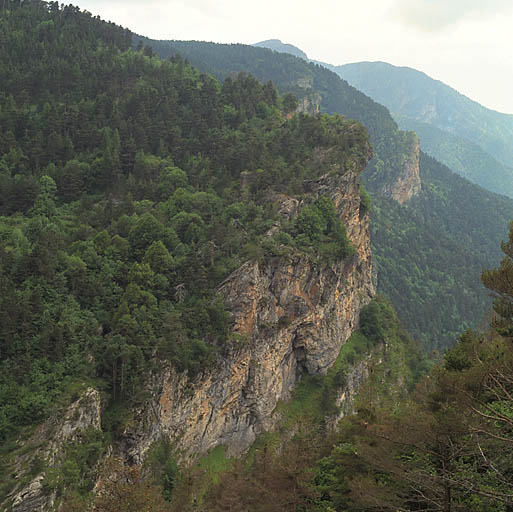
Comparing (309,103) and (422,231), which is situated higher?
(309,103)

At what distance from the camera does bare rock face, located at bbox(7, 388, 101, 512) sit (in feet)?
95.7

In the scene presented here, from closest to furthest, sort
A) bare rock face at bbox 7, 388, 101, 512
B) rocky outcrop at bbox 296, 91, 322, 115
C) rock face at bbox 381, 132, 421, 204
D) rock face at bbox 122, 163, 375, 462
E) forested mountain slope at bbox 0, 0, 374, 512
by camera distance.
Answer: bare rock face at bbox 7, 388, 101, 512 < forested mountain slope at bbox 0, 0, 374, 512 < rock face at bbox 122, 163, 375, 462 < rocky outcrop at bbox 296, 91, 322, 115 < rock face at bbox 381, 132, 421, 204

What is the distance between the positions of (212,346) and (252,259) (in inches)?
403

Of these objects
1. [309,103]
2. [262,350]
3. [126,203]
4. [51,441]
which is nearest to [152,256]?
[126,203]

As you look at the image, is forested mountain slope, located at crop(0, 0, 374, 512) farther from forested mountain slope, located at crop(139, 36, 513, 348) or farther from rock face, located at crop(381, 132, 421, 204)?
rock face, located at crop(381, 132, 421, 204)

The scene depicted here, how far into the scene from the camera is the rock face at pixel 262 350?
143 feet

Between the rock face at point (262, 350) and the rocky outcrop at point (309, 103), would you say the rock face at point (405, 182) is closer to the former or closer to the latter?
the rocky outcrop at point (309, 103)

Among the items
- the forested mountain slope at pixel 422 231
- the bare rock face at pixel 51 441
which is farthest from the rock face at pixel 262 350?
the forested mountain slope at pixel 422 231

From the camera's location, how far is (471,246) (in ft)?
571

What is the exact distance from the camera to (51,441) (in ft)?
105

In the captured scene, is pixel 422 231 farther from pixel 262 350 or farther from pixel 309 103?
pixel 262 350

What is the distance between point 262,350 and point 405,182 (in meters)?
144

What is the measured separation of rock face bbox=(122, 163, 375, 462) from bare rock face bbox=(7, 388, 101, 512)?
5140mm

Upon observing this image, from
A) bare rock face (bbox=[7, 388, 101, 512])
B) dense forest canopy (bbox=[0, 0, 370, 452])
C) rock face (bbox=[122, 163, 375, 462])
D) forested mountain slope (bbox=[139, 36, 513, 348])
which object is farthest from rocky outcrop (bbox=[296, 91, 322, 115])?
bare rock face (bbox=[7, 388, 101, 512])
